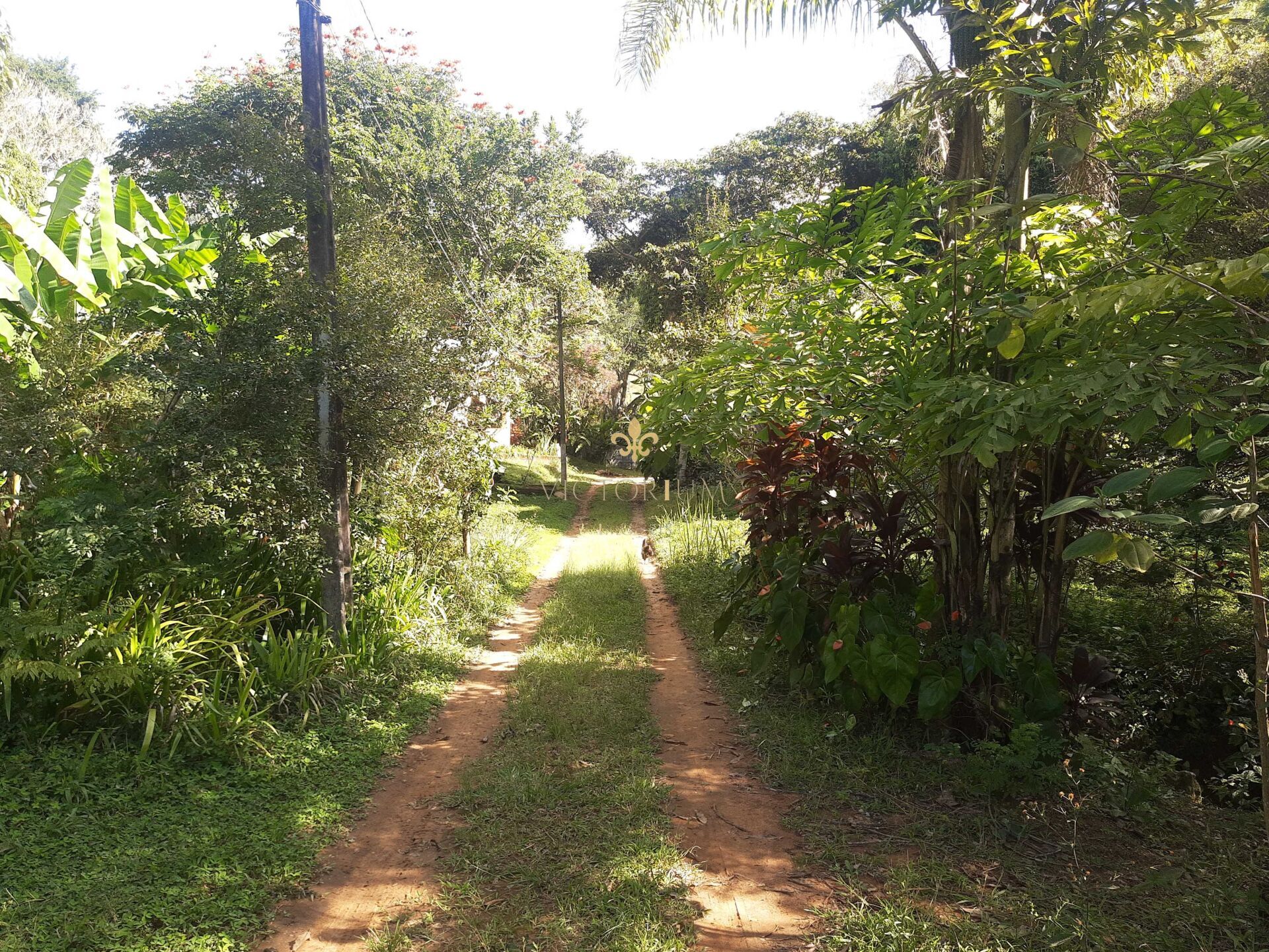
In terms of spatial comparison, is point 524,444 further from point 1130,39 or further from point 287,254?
point 1130,39

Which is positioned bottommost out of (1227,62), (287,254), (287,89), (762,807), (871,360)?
(762,807)

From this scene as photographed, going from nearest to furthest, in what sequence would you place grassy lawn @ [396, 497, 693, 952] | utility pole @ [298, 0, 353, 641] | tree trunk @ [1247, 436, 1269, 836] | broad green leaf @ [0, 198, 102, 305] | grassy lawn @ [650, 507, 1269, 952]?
tree trunk @ [1247, 436, 1269, 836] < grassy lawn @ [650, 507, 1269, 952] < grassy lawn @ [396, 497, 693, 952] < broad green leaf @ [0, 198, 102, 305] < utility pole @ [298, 0, 353, 641]

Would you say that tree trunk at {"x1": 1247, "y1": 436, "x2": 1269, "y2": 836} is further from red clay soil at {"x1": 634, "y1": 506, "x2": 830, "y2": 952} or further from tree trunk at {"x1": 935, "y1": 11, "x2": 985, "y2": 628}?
tree trunk at {"x1": 935, "y1": 11, "x2": 985, "y2": 628}

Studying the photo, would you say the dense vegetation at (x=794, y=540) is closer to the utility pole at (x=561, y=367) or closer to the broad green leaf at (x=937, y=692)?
the broad green leaf at (x=937, y=692)

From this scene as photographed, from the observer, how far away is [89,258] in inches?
172

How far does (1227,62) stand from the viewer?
8898 millimetres

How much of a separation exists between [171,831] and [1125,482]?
4.48 m

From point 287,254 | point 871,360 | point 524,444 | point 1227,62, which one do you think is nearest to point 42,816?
point 287,254

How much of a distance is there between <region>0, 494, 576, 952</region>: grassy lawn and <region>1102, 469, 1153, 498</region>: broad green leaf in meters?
3.65

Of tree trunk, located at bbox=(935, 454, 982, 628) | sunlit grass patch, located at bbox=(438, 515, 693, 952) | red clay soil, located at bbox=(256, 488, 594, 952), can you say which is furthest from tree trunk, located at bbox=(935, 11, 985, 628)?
red clay soil, located at bbox=(256, 488, 594, 952)

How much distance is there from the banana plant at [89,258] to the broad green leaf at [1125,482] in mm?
4675

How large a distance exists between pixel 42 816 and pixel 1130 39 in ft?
22.1

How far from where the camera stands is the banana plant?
394cm

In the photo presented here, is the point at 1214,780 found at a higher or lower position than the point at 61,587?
lower
